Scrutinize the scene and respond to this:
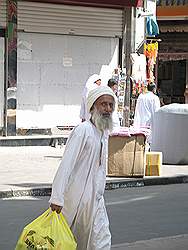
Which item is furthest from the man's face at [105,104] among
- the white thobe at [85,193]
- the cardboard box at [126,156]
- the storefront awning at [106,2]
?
the storefront awning at [106,2]

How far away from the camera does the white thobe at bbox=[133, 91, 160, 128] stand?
15070mm

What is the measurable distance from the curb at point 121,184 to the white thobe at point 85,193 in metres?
5.30

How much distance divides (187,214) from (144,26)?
417 inches

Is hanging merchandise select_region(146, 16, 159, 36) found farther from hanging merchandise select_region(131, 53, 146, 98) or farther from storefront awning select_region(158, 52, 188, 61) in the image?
storefront awning select_region(158, 52, 188, 61)

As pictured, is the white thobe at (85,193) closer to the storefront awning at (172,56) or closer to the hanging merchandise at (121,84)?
the hanging merchandise at (121,84)

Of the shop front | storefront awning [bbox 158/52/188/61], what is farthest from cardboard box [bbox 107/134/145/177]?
storefront awning [bbox 158/52/188/61]

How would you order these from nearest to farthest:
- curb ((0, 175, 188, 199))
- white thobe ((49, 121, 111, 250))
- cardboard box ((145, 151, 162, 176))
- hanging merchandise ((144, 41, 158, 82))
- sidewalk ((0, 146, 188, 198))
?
white thobe ((49, 121, 111, 250)) → curb ((0, 175, 188, 199)) → sidewalk ((0, 146, 188, 198)) → cardboard box ((145, 151, 162, 176)) → hanging merchandise ((144, 41, 158, 82))

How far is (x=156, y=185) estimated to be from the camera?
40.4 ft

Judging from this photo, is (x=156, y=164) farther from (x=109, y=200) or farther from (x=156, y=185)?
(x=109, y=200)

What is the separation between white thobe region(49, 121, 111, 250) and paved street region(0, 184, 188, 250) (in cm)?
189

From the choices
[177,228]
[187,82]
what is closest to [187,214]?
[177,228]

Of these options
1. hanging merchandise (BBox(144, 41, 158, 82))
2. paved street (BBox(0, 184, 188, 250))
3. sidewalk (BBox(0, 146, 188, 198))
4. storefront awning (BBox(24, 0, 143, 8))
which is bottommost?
paved street (BBox(0, 184, 188, 250))

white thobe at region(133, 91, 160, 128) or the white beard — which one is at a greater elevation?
the white beard

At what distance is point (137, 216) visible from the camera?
925 centimetres
